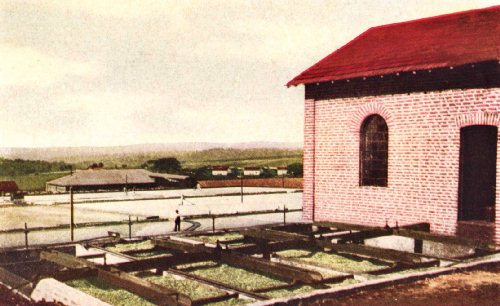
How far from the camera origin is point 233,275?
36.9 ft

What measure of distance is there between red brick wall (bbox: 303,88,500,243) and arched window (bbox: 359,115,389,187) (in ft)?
0.76

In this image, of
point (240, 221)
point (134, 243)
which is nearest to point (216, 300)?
point (134, 243)

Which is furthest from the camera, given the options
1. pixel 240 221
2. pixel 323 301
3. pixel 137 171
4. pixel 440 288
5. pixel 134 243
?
pixel 137 171

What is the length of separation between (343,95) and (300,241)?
577cm

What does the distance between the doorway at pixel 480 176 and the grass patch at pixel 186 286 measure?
27.3 ft

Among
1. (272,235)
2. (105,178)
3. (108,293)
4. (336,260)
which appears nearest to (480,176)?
(336,260)

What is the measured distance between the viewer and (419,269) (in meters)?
10.9

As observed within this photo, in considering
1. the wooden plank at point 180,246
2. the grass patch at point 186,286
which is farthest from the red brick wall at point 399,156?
the grass patch at point 186,286

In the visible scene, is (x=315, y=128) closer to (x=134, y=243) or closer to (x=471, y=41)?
(x=471, y=41)

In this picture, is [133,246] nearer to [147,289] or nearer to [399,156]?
[147,289]

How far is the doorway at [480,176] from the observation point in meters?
14.8

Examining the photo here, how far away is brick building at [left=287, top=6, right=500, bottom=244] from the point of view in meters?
13.5

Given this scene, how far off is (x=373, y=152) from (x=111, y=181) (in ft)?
102

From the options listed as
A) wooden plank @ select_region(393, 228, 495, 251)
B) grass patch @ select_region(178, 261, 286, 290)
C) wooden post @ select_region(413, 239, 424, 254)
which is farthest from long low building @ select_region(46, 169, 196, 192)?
wooden plank @ select_region(393, 228, 495, 251)
